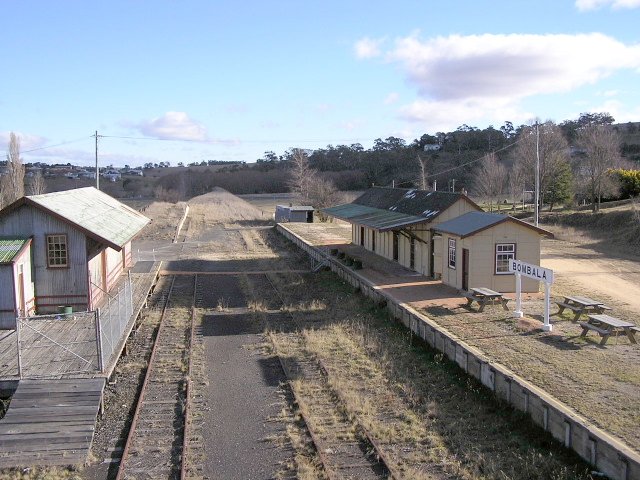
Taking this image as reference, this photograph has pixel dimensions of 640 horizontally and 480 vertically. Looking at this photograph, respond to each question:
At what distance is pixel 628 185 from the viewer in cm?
4656

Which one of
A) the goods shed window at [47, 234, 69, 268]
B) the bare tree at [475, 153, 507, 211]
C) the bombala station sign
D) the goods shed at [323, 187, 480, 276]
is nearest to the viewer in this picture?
the bombala station sign

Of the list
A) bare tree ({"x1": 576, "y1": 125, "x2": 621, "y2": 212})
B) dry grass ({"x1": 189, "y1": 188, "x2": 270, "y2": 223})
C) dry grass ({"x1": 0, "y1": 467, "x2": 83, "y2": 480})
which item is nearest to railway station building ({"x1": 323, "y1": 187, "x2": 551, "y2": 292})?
dry grass ({"x1": 0, "y1": 467, "x2": 83, "y2": 480})

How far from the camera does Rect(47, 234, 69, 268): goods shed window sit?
17.5 meters

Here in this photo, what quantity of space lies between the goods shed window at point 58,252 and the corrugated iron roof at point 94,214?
0.68m

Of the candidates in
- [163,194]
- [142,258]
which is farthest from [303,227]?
[163,194]

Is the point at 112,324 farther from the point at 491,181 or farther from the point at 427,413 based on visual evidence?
the point at 491,181

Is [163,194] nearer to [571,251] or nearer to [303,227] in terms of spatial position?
[303,227]

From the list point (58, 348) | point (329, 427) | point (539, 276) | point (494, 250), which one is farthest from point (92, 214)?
point (539, 276)

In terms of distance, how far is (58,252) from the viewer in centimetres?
1756

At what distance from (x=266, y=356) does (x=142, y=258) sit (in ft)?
62.6

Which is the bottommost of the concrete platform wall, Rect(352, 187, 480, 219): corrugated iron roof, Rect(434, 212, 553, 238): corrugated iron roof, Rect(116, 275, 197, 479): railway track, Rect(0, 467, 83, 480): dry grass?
Rect(0, 467, 83, 480): dry grass

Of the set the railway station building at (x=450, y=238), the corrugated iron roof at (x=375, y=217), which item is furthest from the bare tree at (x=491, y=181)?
the railway station building at (x=450, y=238)

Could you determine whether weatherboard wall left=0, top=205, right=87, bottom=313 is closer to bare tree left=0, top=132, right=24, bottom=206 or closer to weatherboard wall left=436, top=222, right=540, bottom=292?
weatherboard wall left=436, top=222, right=540, bottom=292

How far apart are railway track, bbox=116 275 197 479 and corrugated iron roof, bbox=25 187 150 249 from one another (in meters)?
3.00
